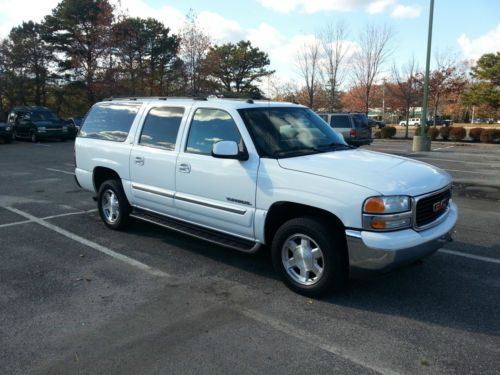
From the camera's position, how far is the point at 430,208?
4172 millimetres

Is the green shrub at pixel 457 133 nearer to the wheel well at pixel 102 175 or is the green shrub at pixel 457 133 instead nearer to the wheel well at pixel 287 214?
the wheel well at pixel 102 175

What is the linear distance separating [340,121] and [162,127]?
1480cm

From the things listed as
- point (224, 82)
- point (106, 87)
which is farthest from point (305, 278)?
point (224, 82)

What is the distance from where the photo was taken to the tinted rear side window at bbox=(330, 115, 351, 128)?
1925 centimetres

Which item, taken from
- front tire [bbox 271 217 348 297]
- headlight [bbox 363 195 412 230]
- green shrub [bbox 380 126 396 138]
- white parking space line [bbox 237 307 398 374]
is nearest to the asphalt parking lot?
white parking space line [bbox 237 307 398 374]

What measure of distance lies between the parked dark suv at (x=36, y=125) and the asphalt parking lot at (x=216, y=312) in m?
19.6

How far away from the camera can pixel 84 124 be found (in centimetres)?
714

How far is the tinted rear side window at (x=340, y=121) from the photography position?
19.2 m

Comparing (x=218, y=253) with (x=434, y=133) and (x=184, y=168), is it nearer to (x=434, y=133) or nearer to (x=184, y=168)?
(x=184, y=168)

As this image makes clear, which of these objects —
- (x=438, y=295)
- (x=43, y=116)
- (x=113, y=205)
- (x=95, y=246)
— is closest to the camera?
(x=438, y=295)

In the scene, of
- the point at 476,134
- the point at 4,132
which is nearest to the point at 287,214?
the point at 4,132

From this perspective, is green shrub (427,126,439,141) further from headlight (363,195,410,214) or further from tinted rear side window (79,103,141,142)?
headlight (363,195,410,214)

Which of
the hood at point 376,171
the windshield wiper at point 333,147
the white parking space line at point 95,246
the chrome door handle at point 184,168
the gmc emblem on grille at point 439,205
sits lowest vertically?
the white parking space line at point 95,246

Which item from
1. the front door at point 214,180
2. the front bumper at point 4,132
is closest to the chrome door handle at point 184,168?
the front door at point 214,180
